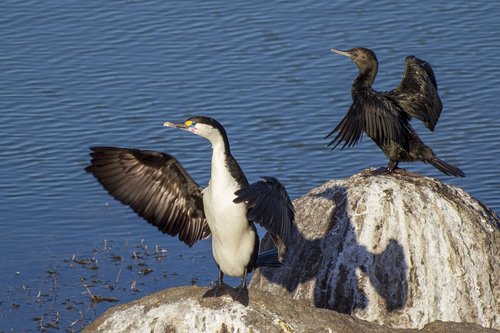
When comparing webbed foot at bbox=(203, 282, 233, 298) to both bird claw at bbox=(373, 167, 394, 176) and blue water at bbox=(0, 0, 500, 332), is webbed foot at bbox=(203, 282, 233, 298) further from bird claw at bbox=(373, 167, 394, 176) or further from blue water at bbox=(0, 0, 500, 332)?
blue water at bbox=(0, 0, 500, 332)

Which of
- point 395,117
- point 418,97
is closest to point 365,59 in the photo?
point 418,97

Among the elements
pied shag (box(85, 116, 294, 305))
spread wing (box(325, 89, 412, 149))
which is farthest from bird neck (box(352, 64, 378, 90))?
pied shag (box(85, 116, 294, 305))

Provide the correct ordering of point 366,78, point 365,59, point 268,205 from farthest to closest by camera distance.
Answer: point 365,59 < point 366,78 < point 268,205

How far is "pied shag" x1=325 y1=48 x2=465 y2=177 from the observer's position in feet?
38.0

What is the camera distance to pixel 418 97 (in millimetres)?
12156

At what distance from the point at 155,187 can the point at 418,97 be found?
3.18 metres

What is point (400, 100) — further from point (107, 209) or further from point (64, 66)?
point (64, 66)

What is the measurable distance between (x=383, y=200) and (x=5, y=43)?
1062 cm

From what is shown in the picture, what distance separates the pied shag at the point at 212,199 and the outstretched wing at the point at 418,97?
2.43 m

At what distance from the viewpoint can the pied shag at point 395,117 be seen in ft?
38.0

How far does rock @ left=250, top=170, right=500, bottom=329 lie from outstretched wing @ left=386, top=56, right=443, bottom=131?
4.01 ft

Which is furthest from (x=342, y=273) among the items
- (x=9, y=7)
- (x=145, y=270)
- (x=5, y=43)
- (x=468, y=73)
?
(x=9, y=7)

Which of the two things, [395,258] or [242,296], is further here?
[395,258]

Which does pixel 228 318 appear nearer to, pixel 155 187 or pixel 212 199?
pixel 212 199
